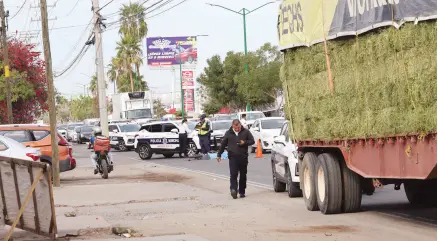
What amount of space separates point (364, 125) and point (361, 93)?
444 millimetres

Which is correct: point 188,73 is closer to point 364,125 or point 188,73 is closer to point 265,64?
point 265,64

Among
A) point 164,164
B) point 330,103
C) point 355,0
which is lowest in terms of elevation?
point 164,164

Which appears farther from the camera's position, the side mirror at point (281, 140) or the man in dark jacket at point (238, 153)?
the man in dark jacket at point (238, 153)

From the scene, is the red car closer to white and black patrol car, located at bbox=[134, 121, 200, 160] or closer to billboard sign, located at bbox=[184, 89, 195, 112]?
billboard sign, located at bbox=[184, 89, 195, 112]

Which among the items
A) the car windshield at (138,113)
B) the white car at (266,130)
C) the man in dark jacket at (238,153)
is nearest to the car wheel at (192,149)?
the white car at (266,130)

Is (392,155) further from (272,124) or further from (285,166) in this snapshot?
(272,124)

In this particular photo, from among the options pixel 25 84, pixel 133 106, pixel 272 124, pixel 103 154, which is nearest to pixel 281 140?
pixel 103 154

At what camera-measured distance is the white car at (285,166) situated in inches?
686

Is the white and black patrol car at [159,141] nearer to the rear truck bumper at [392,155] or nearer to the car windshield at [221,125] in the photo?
the car windshield at [221,125]

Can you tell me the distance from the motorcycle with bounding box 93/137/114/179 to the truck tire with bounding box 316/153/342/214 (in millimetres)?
12921

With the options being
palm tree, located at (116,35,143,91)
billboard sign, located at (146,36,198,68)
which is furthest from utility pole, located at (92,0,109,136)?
billboard sign, located at (146,36,198,68)

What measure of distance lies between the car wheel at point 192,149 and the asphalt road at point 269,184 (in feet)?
2.37

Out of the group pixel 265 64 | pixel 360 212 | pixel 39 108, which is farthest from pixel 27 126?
pixel 265 64

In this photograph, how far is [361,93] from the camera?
12375mm
